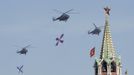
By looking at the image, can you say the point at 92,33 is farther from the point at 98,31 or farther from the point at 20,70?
the point at 20,70

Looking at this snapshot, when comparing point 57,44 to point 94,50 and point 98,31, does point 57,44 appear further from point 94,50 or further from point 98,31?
point 94,50

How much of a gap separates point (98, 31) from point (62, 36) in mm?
12113

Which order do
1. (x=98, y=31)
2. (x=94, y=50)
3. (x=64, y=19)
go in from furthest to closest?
1. (x=94, y=50)
2. (x=98, y=31)
3. (x=64, y=19)

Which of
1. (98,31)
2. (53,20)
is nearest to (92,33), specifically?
(98,31)

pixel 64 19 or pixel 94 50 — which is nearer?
pixel 64 19

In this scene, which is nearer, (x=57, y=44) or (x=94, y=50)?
(x=57, y=44)

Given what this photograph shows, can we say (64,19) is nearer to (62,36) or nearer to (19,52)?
(62,36)

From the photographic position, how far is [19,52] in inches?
7047

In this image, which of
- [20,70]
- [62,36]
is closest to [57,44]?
[62,36]

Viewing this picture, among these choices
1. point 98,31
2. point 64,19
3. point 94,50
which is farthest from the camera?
point 94,50

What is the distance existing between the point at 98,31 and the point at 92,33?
124cm

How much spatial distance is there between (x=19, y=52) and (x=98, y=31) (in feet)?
44.8

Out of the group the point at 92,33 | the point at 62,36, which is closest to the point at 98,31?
the point at 92,33

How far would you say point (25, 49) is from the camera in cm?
18025
